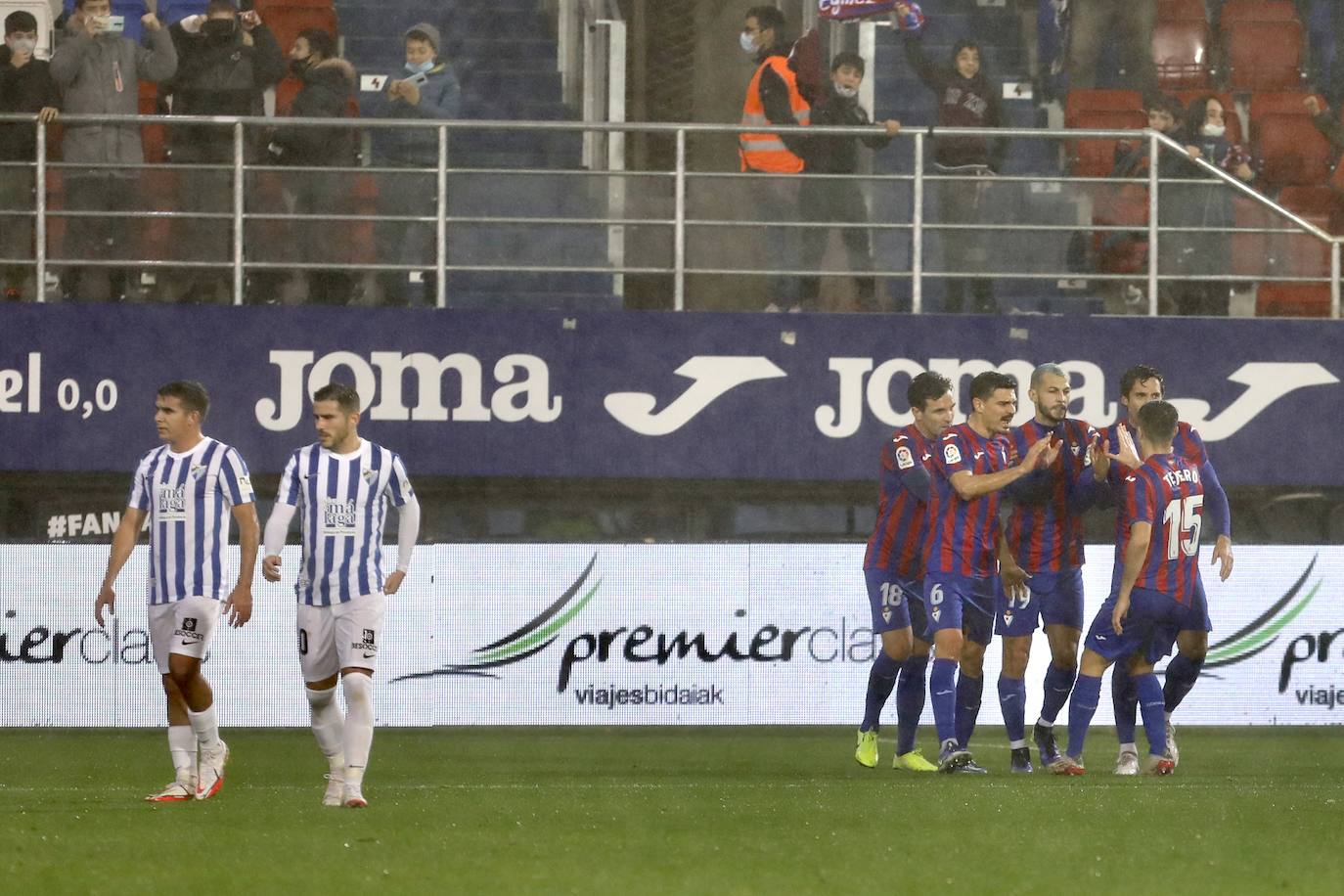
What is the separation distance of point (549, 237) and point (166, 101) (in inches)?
116

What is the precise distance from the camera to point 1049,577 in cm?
969

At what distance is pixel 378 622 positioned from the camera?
7895 mm

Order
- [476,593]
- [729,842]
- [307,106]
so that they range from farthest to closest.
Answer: [307,106] < [476,593] < [729,842]

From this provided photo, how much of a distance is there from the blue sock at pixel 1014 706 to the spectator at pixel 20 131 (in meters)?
7.14

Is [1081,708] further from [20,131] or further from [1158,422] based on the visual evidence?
[20,131]

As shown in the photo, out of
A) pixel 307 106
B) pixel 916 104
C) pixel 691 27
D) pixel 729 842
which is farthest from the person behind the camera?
pixel 691 27

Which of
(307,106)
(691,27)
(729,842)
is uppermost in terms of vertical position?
(691,27)

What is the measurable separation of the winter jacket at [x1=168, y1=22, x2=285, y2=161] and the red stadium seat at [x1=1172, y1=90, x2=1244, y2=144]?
687 cm

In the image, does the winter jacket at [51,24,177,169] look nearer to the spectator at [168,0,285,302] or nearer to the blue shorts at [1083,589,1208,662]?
the spectator at [168,0,285,302]

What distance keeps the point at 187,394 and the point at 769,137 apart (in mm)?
6642

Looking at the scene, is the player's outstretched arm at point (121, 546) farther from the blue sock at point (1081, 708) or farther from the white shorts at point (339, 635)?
the blue sock at point (1081, 708)

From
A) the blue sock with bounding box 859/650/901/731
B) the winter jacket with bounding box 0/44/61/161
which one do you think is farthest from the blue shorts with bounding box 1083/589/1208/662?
the winter jacket with bounding box 0/44/61/161

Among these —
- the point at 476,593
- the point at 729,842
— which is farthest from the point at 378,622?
the point at 476,593

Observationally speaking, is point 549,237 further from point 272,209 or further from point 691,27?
point 691,27
